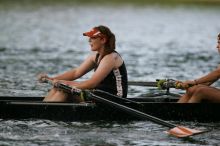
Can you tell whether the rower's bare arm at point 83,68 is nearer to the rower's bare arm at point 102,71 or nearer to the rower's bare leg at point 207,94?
the rower's bare arm at point 102,71

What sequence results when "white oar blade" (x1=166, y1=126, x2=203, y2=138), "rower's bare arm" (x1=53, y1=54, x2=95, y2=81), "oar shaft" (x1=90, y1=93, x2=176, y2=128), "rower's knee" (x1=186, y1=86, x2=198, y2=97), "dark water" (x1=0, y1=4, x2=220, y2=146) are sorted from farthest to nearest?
"rower's bare arm" (x1=53, y1=54, x2=95, y2=81) → "rower's knee" (x1=186, y1=86, x2=198, y2=97) → "dark water" (x1=0, y1=4, x2=220, y2=146) → "oar shaft" (x1=90, y1=93, x2=176, y2=128) → "white oar blade" (x1=166, y1=126, x2=203, y2=138)

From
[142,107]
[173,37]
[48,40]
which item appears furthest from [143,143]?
[173,37]

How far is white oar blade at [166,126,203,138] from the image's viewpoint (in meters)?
14.2

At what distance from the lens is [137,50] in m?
36.8

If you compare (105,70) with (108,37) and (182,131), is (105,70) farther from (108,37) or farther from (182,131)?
(182,131)

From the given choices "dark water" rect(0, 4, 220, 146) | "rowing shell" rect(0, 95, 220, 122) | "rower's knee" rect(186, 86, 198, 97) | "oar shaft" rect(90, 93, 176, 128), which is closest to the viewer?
"oar shaft" rect(90, 93, 176, 128)

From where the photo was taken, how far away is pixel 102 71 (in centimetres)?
1545

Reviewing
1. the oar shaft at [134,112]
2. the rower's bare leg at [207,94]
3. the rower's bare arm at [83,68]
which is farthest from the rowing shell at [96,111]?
the rower's bare arm at [83,68]

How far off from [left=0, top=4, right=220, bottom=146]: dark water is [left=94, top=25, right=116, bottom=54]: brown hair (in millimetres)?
1451

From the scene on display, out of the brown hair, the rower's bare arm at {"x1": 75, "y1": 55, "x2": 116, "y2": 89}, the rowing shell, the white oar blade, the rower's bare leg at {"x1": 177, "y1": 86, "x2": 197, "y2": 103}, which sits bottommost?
the white oar blade

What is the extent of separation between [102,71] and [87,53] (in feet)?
64.0

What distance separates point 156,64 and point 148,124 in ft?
46.0

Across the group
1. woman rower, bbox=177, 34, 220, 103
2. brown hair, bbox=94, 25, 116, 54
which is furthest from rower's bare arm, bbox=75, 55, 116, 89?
woman rower, bbox=177, 34, 220, 103

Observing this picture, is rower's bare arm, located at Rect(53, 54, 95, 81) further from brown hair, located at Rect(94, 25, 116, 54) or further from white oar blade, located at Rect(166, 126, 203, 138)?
white oar blade, located at Rect(166, 126, 203, 138)
